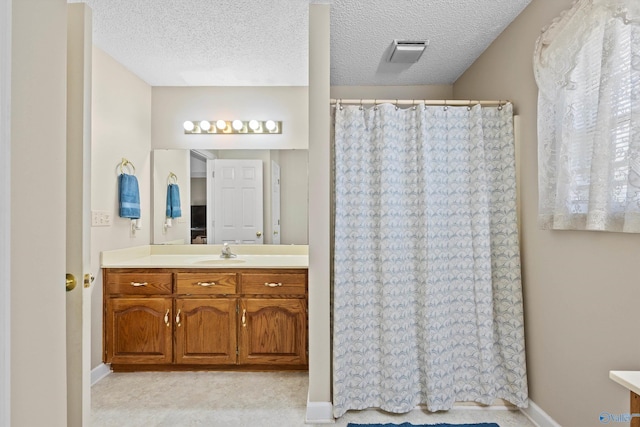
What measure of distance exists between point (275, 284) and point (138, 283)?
1.04 m

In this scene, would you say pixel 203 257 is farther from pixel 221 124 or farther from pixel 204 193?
pixel 221 124

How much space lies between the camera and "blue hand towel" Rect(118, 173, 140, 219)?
9.54 feet


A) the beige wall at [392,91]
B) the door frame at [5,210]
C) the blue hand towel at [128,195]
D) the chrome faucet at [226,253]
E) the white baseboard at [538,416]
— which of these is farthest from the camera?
the beige wall at [392,91]

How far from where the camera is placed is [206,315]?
275cm

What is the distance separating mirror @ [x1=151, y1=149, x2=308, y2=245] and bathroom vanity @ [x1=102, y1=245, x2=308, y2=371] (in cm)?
60

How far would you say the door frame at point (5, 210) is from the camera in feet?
2.00

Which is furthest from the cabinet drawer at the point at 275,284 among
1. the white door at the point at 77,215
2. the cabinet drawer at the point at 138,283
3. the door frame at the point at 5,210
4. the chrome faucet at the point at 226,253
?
the door frame at the point at 5,210

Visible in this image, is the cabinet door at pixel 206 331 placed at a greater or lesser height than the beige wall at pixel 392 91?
lesser

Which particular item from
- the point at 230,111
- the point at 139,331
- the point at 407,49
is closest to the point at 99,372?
the point at 139,331

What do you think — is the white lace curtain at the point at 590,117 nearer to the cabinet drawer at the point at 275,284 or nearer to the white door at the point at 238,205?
the cabinet drawer at the point at 275,284

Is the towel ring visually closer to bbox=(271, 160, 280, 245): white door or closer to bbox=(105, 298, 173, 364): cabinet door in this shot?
bbox=(105, 298, 173, 364): cabinet door

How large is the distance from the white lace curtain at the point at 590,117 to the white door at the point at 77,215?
2.02 metres

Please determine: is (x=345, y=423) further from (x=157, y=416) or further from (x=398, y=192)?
(x=398, y=192)

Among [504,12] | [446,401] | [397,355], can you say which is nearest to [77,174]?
[397,355]
